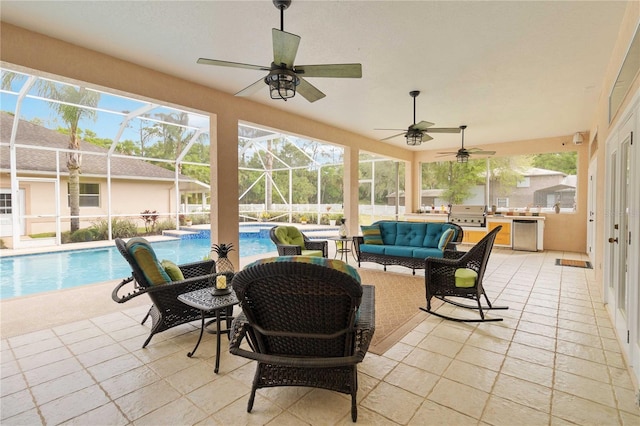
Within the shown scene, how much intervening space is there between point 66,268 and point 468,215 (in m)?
9.68

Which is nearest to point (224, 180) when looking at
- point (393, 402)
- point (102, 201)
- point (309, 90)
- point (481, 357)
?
point (309, 90)

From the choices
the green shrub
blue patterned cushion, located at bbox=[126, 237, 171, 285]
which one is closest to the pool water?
the green shrub

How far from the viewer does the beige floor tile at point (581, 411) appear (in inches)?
67.5

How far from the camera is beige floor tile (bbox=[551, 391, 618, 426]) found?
171 cm

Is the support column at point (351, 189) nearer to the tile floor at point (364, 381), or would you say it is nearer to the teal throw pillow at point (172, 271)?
the tile floor at point (364, 381)

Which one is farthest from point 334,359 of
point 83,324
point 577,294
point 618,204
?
point 577,294

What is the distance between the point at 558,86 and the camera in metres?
4.36

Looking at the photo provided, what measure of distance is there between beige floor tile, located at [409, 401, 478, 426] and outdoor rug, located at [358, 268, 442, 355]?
27.6 inches

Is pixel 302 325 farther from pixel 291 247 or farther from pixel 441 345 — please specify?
pixel 291 247

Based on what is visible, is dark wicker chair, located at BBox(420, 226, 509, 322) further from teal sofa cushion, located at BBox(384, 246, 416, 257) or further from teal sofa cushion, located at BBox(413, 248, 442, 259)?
teal sofa cushion, located at BBox(384, 246, 416, 257)

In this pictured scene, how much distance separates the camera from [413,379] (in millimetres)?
2113

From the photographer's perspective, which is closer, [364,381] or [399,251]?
[364,381]

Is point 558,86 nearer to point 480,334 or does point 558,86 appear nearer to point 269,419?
point 480,334

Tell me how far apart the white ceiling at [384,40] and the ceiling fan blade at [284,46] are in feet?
1.57
